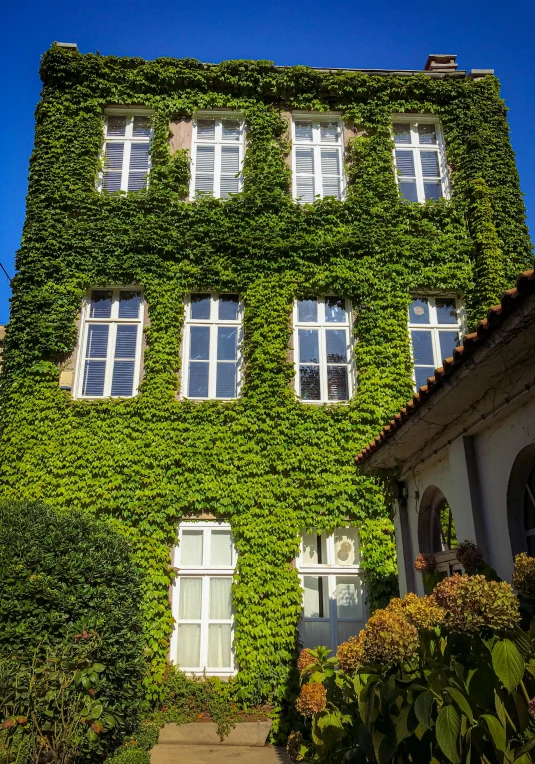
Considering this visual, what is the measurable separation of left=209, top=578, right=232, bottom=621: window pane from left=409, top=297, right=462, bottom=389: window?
5.44 meters

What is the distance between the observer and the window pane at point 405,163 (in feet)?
47.0

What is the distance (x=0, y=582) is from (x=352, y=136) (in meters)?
12.1

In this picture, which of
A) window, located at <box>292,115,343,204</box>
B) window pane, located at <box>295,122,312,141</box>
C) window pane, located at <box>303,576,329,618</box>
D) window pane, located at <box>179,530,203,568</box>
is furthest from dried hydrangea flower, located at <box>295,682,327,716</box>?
window pane, located at <box>295,122,312,141</box>

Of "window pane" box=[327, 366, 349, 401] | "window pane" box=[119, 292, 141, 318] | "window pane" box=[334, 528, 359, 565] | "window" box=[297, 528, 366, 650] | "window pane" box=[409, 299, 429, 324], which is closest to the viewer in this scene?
"window" box=[297, 528, 366, 650]

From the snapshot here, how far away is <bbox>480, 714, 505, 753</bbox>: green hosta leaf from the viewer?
2766 mm

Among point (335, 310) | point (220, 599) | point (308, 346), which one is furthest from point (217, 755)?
point (335, 310)

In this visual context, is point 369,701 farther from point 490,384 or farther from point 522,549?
point 490,384

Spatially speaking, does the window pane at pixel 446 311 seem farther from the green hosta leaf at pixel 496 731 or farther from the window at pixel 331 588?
the green hosta leaf at pixel 496 731

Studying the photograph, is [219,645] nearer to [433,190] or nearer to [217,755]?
[217,755]

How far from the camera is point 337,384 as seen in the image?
12430 millimetres

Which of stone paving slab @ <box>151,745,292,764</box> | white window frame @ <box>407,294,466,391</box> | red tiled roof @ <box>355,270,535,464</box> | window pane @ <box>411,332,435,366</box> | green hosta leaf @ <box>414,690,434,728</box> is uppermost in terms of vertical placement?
white window frame @ <box>407,294,466,391</box>

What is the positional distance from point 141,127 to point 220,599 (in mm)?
10734

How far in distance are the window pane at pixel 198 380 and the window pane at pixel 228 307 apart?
1147 mm

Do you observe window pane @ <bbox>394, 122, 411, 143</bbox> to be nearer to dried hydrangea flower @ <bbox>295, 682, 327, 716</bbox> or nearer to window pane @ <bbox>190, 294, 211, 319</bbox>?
window pane @ <bbox>190, 294, 211, 319</bbox>
